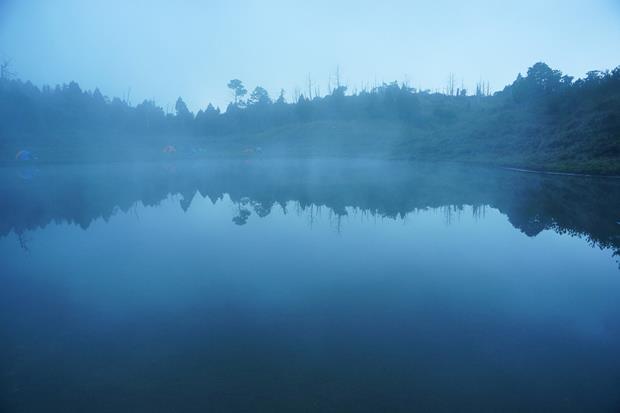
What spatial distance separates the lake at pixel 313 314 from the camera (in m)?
3.77

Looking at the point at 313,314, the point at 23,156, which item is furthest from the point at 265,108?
the point at 313,314

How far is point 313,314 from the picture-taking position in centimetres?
532

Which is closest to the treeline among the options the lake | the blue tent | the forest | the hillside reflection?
the forest

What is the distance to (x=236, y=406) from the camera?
140 inches

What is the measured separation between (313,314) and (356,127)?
192 feet

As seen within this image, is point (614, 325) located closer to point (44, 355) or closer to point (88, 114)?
point (44, 355)

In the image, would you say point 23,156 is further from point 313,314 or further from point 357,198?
point 313,314

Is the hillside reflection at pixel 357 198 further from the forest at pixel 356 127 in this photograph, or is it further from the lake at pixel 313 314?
the forest at pixel 356 127

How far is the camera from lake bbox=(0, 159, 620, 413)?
3768 mm

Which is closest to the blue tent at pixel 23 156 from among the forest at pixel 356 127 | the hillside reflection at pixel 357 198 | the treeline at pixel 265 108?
the forest at pixel 356 127

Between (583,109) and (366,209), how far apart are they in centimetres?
3393

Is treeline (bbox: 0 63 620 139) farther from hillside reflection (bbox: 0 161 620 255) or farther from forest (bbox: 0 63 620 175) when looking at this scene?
hillside reflection (bbox: 0 161 620 255)

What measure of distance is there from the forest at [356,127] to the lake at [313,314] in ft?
59.7

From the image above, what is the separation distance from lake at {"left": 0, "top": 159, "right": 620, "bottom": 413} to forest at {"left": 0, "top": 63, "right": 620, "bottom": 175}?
1818cm
